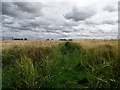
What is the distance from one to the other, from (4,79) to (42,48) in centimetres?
222

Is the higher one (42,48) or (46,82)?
(42,48)

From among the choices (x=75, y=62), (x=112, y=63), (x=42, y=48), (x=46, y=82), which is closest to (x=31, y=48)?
(x=42, y=48)

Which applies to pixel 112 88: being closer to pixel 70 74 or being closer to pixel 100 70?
pixel 100 70

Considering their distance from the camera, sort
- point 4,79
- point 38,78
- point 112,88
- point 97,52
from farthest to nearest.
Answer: point 97,52 → point 4,79 → point 38,78 → point 112,88

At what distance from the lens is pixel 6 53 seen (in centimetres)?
786

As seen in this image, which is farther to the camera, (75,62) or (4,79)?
(75,62)

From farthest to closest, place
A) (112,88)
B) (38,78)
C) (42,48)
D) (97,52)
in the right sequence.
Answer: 1. (42,48)
2. (97,52)
3. (38,78)
4. (112,88)

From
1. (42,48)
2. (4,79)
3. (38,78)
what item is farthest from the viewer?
(42,48)

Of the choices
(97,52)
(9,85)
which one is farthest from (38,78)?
(97,52)

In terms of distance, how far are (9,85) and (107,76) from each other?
218cm

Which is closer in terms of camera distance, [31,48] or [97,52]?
[97,52]

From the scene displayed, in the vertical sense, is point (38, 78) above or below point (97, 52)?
below

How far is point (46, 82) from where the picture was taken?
17.3 ft

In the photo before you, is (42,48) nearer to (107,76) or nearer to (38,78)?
(38,78)
